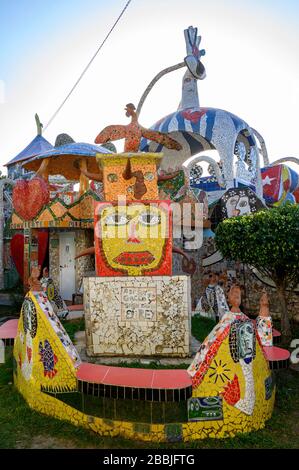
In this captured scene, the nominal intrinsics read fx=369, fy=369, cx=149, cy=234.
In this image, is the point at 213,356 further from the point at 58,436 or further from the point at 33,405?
the point at 33,405

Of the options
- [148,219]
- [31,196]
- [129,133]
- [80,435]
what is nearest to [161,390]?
[80,435]

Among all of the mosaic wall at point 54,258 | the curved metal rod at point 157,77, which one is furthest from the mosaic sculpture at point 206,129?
the mosaic wall at point 54,258

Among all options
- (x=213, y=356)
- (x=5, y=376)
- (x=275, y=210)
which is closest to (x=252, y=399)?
(x=213, y=356)

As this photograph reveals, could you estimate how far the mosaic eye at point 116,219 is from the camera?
19.9 ft

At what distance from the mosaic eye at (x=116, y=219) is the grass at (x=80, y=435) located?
2918 mm

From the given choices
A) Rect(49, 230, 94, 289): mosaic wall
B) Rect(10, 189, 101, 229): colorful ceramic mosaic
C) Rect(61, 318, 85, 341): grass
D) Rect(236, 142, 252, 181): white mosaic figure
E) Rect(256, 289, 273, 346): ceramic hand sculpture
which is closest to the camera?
Rect(256, 289, 273, 346): ceramic hand sculpture

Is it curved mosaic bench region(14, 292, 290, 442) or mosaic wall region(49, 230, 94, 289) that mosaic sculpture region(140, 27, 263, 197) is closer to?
mosaic wall region(49, 230, 94, 289)

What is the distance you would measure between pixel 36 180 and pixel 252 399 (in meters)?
8.84

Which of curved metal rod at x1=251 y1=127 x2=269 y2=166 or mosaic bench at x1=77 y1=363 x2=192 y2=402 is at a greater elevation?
curved metal rod at x1=251 y1=127 x2=269 y2=166

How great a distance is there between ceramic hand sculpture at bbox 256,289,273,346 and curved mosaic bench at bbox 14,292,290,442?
84cm

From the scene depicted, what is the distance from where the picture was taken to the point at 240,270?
11.9 m

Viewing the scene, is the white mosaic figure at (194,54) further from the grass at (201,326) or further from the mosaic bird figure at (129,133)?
the grass at (201,326)

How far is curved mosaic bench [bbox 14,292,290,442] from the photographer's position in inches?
161

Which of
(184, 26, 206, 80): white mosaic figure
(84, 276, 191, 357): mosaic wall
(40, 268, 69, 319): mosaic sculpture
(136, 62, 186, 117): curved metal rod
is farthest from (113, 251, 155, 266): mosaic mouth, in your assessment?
(184, 26, 206, 80): white mosaic figure
